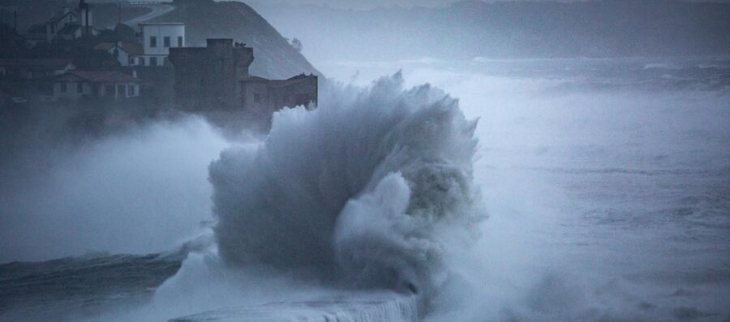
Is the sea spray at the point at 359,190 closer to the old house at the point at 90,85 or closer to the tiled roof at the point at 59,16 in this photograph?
the old house at the point at 90,85

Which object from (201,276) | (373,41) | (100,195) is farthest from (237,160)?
(373,41)

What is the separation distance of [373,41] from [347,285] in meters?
16.4

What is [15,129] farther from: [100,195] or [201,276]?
[201,276]

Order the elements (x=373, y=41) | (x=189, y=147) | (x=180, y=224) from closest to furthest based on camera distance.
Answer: (x=180, y=224)
(x=189, y=147)
(x=373, y=41)

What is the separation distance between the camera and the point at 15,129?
23.5m

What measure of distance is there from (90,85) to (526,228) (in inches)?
620

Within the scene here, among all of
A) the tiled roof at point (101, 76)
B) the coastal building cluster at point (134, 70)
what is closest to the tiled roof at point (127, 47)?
the coastal building cluster at point (134, 70)

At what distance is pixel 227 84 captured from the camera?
25.4 metres

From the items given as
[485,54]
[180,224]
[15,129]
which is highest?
[485,54]

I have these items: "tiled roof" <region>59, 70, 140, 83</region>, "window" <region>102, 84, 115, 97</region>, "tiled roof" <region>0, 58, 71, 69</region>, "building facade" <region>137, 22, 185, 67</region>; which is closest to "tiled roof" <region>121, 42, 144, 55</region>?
"building facade" <region>137, 22, 185, 67</region>

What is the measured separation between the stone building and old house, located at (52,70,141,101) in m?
1.98

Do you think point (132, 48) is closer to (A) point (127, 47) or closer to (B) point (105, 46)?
(A) point (127, 47)

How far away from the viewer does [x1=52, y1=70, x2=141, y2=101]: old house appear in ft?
86.6

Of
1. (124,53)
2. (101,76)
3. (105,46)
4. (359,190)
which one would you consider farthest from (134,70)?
(359,190)
